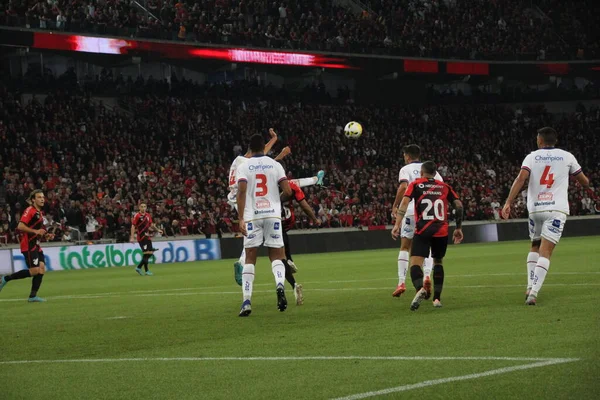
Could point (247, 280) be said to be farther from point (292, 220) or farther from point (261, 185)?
point (292, 220)

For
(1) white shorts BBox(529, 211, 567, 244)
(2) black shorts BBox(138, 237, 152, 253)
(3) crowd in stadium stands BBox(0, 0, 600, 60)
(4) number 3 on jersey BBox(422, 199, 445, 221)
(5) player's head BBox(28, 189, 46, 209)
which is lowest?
(2) black shorts BBox(138, 237, 152, 253)

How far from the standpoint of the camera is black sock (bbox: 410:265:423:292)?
43.4ft

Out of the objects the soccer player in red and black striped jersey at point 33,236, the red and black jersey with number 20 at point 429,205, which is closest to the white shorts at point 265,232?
the red and black jersey with number 20 at point 429,205

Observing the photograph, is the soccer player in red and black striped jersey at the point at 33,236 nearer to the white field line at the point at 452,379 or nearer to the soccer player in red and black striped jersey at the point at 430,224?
the soccer player in red and black striped jersey at the point at 430,224

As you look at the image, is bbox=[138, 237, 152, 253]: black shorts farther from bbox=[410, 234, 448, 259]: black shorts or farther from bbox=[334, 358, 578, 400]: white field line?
bbox=[334, 358, 578, 400]: white field line

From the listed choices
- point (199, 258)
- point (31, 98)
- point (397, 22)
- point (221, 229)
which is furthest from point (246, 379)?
point (397, 22)

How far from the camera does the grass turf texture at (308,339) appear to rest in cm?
753

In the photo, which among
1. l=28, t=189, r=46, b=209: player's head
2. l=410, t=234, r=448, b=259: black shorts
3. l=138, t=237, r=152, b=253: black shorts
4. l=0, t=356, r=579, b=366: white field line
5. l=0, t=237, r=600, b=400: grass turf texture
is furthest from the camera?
l=138, t=237, r=152, b=253: black shorts

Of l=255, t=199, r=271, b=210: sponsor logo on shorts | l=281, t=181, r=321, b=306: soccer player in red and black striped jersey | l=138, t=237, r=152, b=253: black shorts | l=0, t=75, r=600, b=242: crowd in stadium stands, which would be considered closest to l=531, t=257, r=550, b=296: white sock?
l=281, t=181, r=321, b=306: soccer player in red and black striped jersey

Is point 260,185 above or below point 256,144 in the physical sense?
below

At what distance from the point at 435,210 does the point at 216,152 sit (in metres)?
36.7

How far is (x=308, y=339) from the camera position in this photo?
1061 cm

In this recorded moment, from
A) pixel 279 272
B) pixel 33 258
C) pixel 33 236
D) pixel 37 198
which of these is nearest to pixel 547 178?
pixel 279 272

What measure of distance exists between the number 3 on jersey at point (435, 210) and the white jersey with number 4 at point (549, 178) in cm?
119
